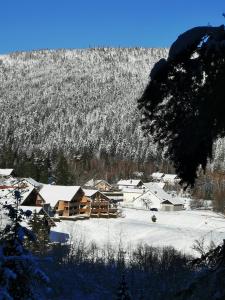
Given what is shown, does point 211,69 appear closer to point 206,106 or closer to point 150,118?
point 206,106

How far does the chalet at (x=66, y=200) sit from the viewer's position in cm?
6181

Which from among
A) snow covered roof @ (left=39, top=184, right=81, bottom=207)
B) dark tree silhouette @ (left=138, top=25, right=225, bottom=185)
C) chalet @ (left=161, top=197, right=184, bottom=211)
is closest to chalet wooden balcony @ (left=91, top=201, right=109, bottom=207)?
snow covered roof @ (left=39, top=184, right=81, bottom=207)

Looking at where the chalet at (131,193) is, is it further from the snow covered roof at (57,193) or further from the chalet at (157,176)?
the chalet at (157,176)

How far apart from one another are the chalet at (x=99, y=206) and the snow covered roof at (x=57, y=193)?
3.18 metres

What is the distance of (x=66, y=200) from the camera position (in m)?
61.7

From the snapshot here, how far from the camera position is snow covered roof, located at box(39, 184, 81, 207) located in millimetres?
62275

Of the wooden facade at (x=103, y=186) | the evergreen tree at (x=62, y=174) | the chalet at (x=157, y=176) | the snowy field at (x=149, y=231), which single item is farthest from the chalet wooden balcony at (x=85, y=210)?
the chalet at (x=157, y=176)

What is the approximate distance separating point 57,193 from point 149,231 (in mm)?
21017

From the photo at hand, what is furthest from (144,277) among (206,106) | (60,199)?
(60,199)

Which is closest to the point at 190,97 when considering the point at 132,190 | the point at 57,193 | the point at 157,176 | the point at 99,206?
the point at 57,193

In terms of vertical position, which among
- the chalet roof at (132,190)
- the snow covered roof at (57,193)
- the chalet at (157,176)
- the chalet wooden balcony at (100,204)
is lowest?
the chalet wooden balcony at (100,204)

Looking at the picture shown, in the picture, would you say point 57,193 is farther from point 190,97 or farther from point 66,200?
point 190,97

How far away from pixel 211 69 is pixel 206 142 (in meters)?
0.64

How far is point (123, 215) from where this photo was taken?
6781 cm
